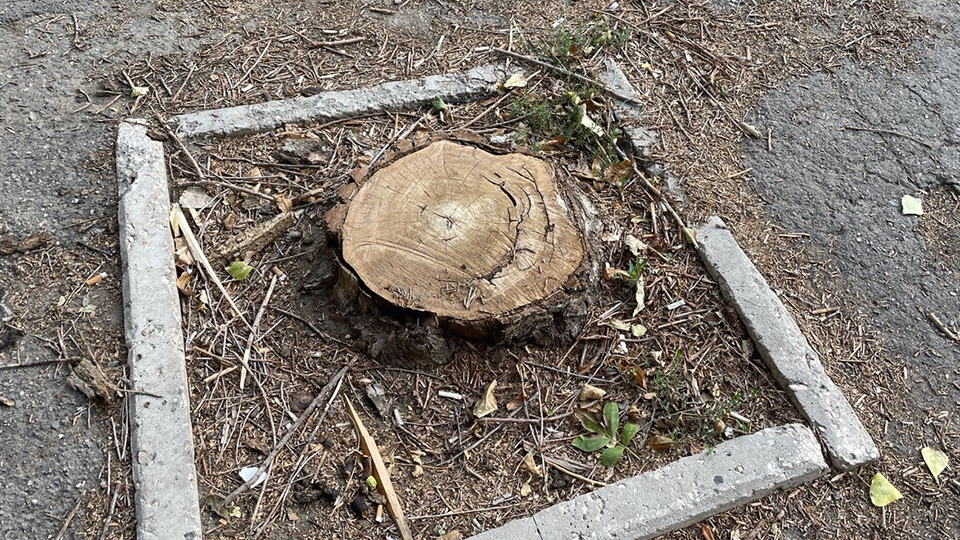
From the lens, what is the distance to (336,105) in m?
3.19

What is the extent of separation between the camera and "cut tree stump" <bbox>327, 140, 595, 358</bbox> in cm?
227

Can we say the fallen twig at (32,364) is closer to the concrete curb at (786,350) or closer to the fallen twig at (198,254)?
the fallen twig at (198,254)

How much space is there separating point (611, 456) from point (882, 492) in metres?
0.87

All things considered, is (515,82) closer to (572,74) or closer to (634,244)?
(572,74)

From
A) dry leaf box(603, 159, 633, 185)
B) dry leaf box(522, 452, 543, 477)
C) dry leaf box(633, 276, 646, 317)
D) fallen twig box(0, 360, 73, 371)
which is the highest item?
dry leaf box(603, 159, 633, 185)

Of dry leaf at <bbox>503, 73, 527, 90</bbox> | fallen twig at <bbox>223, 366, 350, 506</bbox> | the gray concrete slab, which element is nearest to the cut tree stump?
fallen twig at <bbox>223, 366, 350, 506</bbox>

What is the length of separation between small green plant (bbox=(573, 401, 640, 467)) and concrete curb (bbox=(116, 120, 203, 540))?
46.3 inches

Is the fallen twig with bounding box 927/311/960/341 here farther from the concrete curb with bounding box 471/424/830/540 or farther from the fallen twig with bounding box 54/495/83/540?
the fallen twig with bounding box 54/495/83/540

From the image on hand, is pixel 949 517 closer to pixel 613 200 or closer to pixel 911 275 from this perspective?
pixel 911 275

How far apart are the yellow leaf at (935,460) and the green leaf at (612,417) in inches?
40.1

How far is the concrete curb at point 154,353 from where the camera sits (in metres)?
2.09

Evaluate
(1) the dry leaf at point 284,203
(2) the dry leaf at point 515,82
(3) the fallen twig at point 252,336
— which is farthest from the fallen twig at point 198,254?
(2) the dry leaf at point 515,82

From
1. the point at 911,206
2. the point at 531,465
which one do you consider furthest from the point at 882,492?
the point at 911,206

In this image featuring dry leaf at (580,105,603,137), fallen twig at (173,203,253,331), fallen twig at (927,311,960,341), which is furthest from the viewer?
dry leaf at (580,105,603,137)
